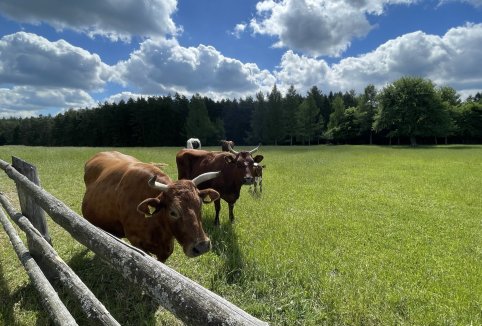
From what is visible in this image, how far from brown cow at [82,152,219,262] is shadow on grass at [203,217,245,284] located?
Answer: 49.4 inches

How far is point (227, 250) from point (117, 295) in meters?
2.64

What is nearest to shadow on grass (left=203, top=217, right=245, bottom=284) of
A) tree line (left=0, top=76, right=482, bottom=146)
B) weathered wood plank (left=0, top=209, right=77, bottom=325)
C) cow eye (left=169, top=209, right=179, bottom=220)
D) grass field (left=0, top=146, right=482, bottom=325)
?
grass field (left=0, top=146, right=482, bottom=325)

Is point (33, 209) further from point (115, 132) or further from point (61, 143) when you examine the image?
point (61, 143)

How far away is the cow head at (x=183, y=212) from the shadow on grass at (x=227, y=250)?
5.64ft

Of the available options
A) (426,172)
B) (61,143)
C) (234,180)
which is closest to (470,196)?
(426,172)

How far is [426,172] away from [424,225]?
1429 cm

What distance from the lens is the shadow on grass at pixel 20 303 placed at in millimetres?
4652

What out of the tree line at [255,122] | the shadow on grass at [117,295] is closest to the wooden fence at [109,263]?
the shadow on grass at [117,295]

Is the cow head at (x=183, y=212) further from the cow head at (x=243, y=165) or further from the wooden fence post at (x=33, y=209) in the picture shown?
the cow head at (x=243, y=165)

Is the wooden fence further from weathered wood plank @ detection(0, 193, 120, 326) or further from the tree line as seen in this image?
the tree line

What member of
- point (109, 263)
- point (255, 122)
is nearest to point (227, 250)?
point (109, 263)

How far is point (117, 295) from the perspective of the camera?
541 centimetres

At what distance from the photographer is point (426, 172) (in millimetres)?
23000

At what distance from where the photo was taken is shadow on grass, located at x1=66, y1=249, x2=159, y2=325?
4.94 m
